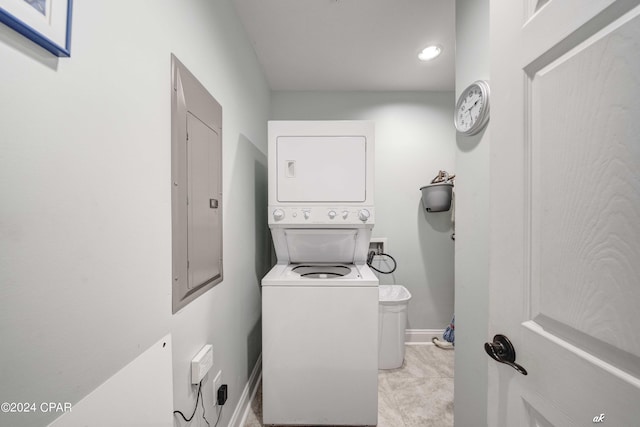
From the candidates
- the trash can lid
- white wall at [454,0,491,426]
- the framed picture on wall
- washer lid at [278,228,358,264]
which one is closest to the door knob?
white wall at [454,0,491,426]

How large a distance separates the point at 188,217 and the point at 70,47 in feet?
1.94

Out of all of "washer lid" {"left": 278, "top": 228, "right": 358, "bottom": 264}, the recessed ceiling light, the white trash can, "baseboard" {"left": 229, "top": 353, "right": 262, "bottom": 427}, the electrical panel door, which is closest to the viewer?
the electrical panel door

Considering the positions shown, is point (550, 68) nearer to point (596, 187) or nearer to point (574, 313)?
point (596, 187)

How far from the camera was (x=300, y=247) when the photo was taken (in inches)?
75.8

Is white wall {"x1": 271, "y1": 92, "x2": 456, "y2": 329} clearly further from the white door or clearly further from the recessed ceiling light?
the white door

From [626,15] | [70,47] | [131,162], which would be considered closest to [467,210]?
[626,15]

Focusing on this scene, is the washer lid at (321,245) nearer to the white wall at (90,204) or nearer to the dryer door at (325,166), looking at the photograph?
the dryer door at (325,166)

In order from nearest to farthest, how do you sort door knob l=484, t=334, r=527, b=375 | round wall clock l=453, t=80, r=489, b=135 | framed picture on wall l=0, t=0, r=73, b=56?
1. framed picture on wall l=0, t=0, r=73, b=56
2. door knob l=484, t=334, r=527, b=375
3. round wall clock l=453, t=80, r=489, b=135

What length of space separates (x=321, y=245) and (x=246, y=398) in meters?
1.20

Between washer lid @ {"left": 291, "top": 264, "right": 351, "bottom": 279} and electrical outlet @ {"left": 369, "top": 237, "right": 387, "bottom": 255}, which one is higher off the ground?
electrical outlet @ {"left": 369, "top": 237, "right": 387, "bottom": 255}

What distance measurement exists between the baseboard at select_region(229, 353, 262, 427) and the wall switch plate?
0.65 meters

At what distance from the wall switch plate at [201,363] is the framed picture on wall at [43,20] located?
1098mm

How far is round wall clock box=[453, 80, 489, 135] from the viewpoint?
3.67 feet

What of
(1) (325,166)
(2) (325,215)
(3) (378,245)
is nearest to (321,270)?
(2) (325,215)
